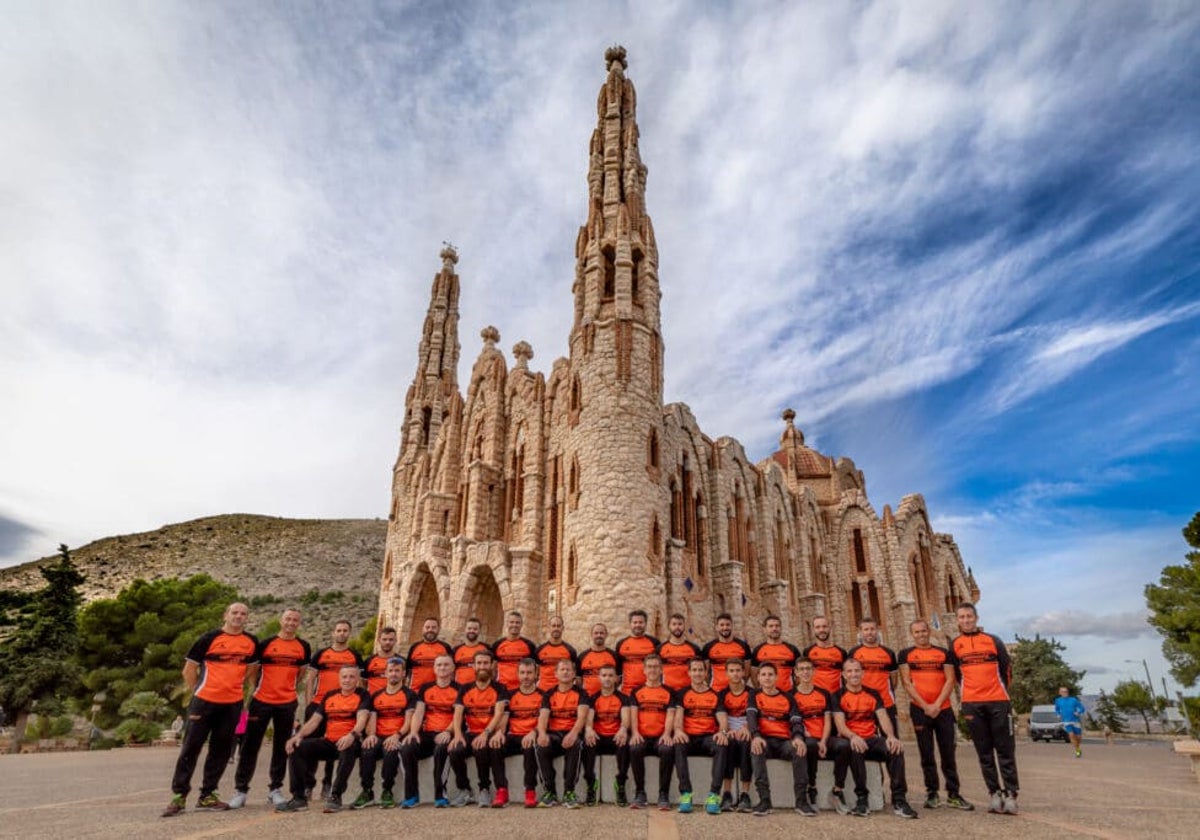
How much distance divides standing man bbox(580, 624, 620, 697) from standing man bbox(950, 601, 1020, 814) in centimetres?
382

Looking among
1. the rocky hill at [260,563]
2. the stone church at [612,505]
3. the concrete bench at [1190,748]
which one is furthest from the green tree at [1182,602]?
the rocky hill at [260,563]

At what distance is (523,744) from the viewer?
23.6ft

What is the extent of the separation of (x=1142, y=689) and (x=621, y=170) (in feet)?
153

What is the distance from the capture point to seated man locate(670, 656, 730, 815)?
22.5 feet

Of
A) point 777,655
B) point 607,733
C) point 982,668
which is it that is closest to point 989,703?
point 982,668

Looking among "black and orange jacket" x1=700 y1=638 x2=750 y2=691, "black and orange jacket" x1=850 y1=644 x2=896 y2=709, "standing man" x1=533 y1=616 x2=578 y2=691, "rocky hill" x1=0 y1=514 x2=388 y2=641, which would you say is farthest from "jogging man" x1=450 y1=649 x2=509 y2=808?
"rocky hill" x1=0 y1=514 x2=388 y2=641

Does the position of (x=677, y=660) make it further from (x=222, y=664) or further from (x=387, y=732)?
(x=222, y=664)

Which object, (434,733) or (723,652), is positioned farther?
(723,652)

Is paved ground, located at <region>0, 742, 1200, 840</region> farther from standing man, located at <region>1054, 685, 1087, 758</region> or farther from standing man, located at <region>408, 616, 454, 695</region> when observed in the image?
standing man, located at <region>1054, 685, 1087, 758</region>

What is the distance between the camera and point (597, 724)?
7.46 m

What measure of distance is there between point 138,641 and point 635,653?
120ft

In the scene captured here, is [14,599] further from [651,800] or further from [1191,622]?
[1191,622]

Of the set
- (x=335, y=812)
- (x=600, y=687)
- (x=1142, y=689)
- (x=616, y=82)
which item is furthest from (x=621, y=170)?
(x=1142, y=689)

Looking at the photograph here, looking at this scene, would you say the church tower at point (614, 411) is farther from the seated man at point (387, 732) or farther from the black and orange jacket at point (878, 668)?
the seated man at point (387, 732)
